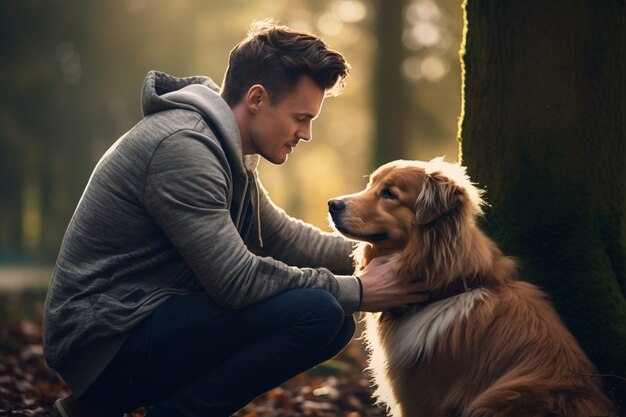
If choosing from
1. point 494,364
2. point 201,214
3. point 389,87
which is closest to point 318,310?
point 201,214

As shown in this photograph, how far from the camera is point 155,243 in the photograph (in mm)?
3711

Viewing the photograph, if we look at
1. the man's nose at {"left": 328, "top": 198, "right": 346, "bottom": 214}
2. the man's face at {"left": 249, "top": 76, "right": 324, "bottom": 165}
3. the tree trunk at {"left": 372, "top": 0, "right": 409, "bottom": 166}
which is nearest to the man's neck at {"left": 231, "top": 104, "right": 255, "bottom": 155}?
the man's face at {"left": 249, "top": 76, "right": 324, "bottom": 165}

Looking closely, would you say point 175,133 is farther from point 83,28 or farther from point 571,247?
point 83,28

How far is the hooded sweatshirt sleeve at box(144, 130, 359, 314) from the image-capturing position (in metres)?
3.55

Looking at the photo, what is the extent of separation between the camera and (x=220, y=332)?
12.1 ft

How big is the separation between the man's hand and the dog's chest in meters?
0.11

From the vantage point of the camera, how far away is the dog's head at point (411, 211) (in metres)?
4.01

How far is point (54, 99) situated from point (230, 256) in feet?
59.0

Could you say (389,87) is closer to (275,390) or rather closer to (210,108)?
(275,390)

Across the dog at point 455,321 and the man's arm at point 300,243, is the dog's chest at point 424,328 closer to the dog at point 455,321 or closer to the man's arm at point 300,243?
the dog at point 455,321

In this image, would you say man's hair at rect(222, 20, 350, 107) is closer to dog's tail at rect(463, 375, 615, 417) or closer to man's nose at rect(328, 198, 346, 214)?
man's nose at rect(328, 198, 346, 214)

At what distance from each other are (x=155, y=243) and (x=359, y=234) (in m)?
1.18

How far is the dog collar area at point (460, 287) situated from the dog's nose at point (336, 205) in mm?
711

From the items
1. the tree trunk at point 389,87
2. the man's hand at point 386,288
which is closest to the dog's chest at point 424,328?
the man's hand at point 386,288
